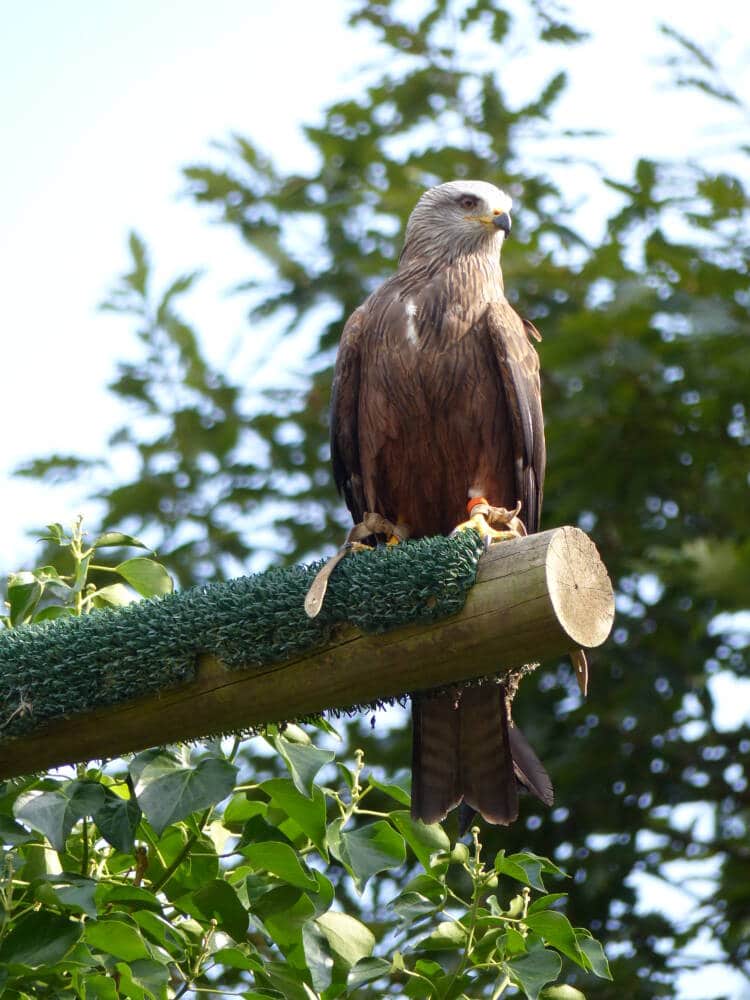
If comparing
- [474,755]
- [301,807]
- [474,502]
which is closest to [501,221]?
[474,502]

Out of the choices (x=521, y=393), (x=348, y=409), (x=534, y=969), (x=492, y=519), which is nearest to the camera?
(x=534, y=969)

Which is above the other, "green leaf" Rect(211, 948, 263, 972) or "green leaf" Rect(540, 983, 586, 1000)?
"green leaf" Rect(211, 948, 263, 972)

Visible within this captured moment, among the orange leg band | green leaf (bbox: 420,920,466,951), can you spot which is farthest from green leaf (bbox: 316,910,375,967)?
the orange leg band

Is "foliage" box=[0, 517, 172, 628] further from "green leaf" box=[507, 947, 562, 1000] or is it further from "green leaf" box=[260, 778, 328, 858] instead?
"green leaf" box=[507, 947, 562, 1000]

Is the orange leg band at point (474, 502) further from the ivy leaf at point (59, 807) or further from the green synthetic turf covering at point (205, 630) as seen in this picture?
the ivy leaf at point (59, 807)

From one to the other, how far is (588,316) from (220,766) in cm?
346

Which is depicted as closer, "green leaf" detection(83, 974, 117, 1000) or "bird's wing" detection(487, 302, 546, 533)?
"green leaf" detection(83, 974, 117, 1000)

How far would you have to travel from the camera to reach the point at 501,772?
10.1 ft

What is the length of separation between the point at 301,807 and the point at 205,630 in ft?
1.29

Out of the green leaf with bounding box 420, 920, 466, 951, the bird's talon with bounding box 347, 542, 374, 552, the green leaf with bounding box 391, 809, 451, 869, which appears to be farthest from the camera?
the bird's talon with bounding box 347, 542, 374, 552

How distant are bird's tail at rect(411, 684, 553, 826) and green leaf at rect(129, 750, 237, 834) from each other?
2.65ft

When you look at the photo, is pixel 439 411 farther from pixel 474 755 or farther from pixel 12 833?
pixel 12 833

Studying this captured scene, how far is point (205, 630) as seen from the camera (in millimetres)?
2516

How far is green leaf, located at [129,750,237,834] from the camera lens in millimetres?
2211
